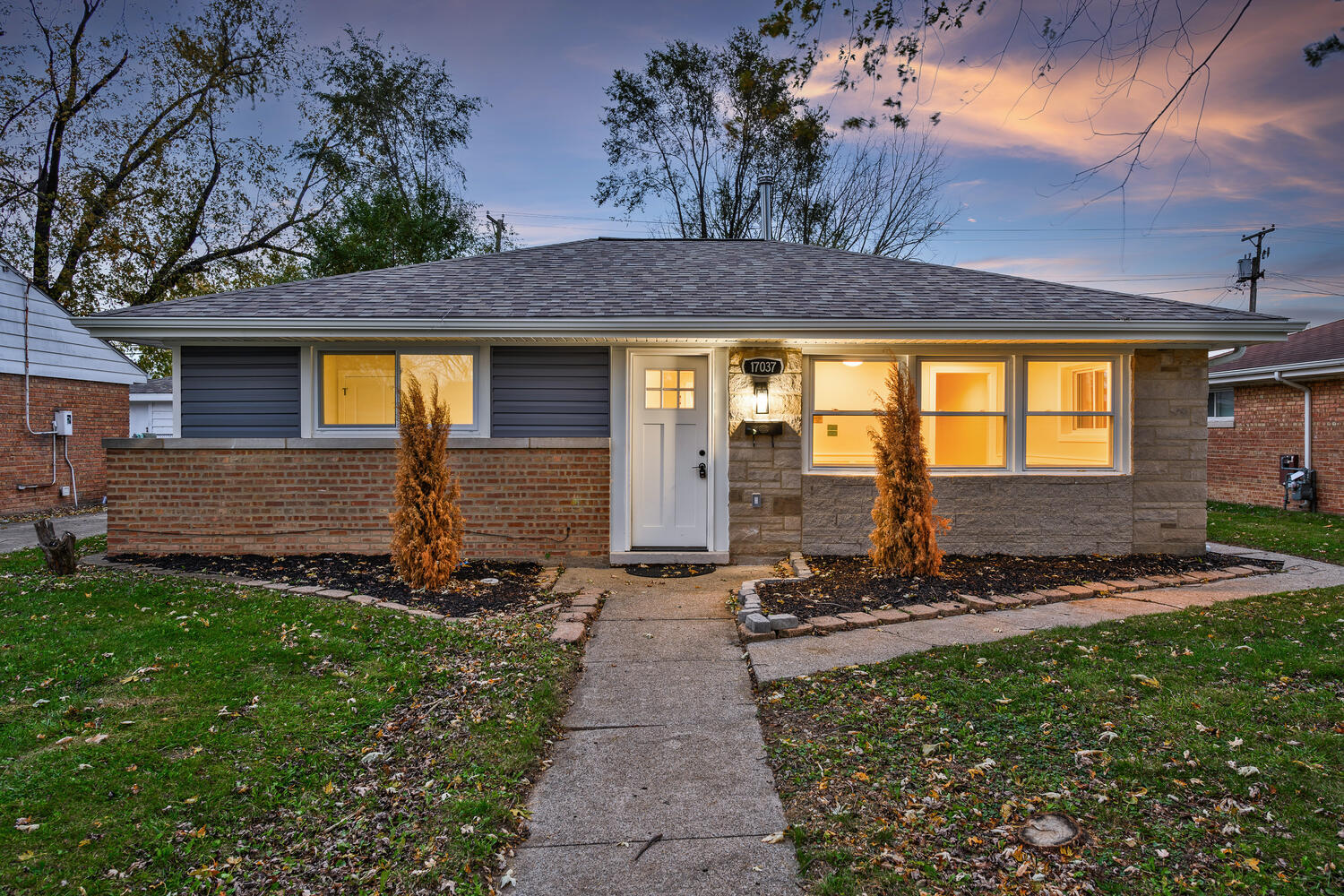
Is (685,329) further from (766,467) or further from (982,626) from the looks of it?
(982,626)

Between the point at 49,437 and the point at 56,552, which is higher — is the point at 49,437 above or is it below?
above

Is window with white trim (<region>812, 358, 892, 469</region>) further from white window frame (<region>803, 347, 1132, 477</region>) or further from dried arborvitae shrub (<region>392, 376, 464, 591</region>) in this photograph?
dried arborvitae shrub (<region>392, 376, 464, 591</region>)

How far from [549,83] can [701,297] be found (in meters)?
7.50

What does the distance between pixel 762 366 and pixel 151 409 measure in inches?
852

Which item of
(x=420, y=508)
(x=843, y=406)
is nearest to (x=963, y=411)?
(x=843, y=406)

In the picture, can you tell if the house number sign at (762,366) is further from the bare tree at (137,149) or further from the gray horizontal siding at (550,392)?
the bare tree at (137,149)

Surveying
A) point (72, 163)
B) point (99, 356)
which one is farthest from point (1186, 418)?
point (72, 163)

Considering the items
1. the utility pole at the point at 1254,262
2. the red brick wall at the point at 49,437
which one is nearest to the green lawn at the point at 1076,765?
the red brick wall at the point at 49,437

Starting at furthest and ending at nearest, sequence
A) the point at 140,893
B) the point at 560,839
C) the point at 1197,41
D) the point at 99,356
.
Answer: the point at 99,356, the point at 1197,41, the point at 560,839, the point at 140,893

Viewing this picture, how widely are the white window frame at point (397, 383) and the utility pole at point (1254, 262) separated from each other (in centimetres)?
2713

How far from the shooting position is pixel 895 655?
4.06 metres

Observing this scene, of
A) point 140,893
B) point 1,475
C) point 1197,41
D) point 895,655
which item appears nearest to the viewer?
point 140,893

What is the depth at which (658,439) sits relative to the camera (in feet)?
23.2

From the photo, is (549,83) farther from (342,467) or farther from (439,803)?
(439,803)
